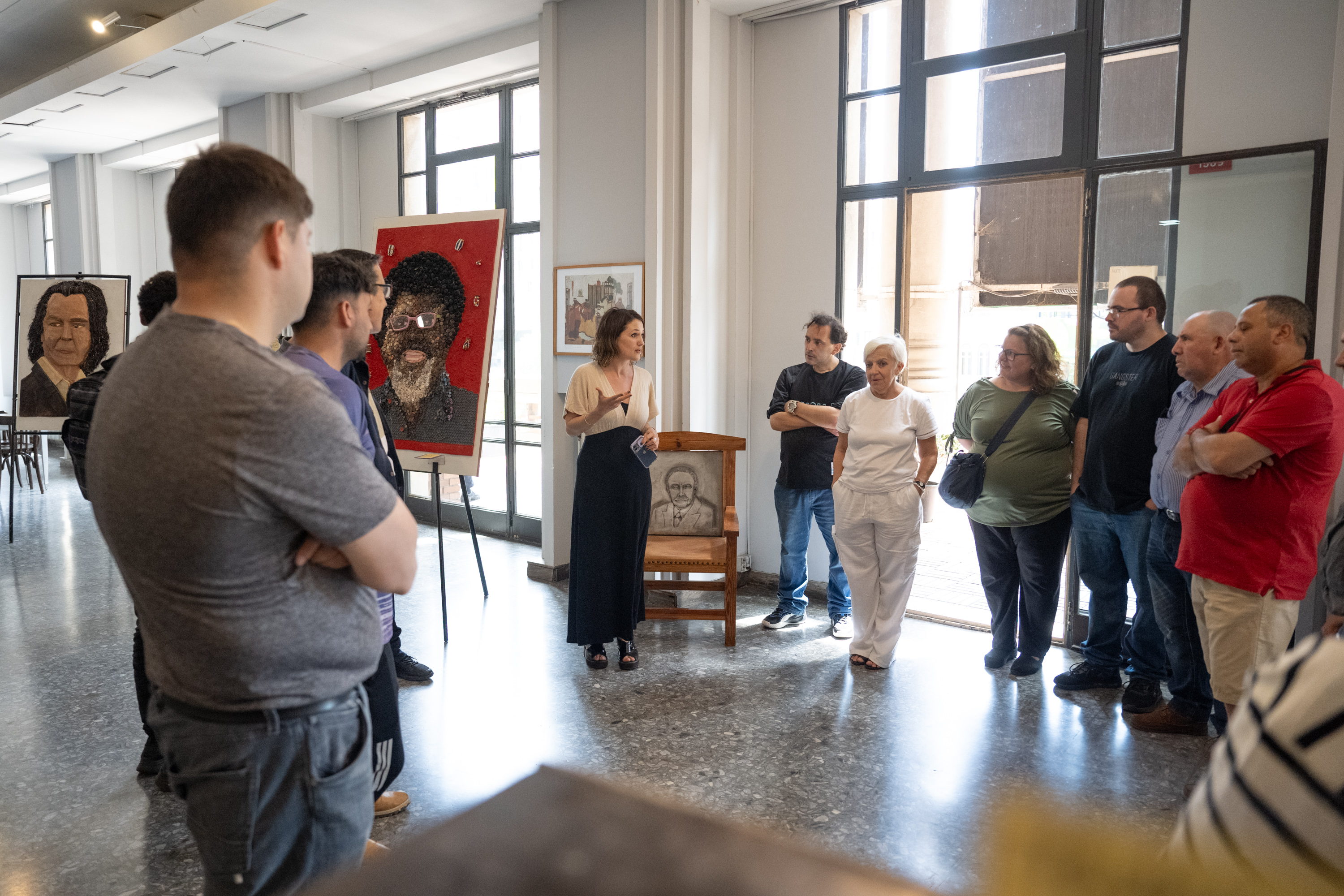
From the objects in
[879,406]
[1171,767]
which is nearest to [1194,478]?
[1171,767]

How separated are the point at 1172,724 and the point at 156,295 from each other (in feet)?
13.1

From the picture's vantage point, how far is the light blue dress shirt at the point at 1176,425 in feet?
11.0

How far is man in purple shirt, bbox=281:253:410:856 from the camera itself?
6.77 ft

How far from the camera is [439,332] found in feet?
16.3

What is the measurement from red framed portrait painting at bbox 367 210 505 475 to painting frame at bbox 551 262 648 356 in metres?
0.82

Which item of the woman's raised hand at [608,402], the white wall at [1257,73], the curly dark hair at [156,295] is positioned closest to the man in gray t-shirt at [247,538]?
the curly dark hair at [156,295]

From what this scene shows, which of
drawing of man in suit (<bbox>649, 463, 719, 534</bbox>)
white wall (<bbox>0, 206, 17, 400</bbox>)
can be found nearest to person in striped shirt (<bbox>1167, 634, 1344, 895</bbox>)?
drawing of man in suit (<bbox>649, 463, 719, 534</bbox>)

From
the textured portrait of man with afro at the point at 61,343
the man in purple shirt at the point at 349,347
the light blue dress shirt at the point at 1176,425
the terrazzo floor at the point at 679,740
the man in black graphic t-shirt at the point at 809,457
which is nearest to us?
the man in purple shirt at the point at 349,347

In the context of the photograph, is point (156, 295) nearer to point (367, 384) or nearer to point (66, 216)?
point (367, 384)

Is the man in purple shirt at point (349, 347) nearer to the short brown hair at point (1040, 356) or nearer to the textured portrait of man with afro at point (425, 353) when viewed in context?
the textured portrait of man with afro at point (425, 353)

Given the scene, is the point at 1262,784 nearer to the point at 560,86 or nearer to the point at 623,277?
the point at 623,277

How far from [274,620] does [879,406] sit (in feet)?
10.7

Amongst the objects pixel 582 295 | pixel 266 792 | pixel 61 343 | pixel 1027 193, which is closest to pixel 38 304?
pixel 61 343

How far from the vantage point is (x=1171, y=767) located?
319 centimetres
